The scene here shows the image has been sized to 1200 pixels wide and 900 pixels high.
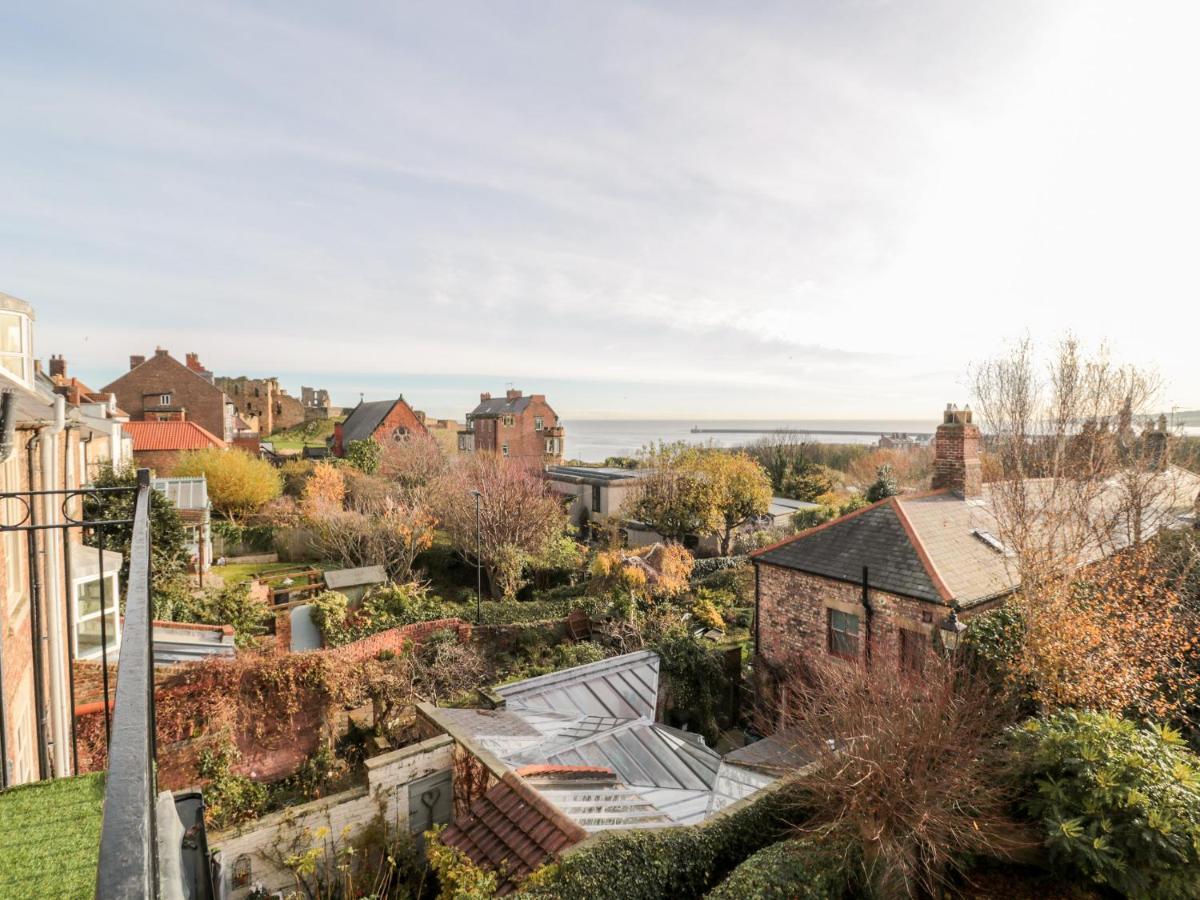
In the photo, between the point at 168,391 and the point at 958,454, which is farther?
the point at 168,391

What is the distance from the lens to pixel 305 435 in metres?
69.5

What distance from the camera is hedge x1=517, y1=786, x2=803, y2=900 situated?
6555 millimetres

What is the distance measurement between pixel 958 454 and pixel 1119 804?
39.7 feet

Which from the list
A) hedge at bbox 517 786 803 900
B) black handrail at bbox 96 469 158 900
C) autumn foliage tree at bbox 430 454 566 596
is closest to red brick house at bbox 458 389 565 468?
autumn foliage tree at bbox 430 454 566 596

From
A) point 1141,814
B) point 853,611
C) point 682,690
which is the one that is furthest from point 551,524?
point 1141,814

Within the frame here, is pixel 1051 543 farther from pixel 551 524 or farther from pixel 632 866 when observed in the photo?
pixel 551 524

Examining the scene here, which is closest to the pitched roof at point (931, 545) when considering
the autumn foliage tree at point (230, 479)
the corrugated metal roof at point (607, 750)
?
the corrugated metal roof at point (607, 750)

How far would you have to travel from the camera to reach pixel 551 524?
1119 inches

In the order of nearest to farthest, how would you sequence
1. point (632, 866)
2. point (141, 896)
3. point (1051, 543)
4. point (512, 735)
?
1. point (141, 896)
2. point (632, 866)
3. point (512, 735)
4. point (1051, 543)

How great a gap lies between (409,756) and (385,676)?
19.1 feet

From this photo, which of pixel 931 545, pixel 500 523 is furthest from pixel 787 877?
pixel 500 523

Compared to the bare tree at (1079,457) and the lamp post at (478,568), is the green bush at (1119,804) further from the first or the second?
the lamp post at (478,568)

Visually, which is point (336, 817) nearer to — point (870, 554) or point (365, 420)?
point (870, 554)

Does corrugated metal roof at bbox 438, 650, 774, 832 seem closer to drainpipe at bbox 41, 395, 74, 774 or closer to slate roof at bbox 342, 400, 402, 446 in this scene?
drainpipe at bbox 41, 395, 74, 774
